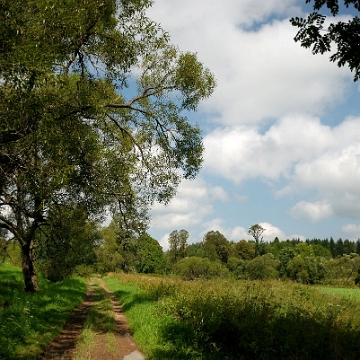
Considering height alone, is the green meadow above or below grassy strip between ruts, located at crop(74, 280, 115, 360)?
above

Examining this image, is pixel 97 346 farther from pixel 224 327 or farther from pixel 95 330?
pixel 224 327

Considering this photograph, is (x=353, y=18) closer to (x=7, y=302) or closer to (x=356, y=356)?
(x=356, y=356)

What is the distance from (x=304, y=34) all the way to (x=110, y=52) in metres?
7.65

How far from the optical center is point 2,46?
7.08 m

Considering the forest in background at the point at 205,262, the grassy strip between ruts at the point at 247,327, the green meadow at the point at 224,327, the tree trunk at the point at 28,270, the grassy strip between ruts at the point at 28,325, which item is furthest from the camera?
the forest in background at the point at 205,262

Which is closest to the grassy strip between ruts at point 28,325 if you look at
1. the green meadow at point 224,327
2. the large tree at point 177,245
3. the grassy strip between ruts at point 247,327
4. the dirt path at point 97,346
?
the green meadow at point 224,327

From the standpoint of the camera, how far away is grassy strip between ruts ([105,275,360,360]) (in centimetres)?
835

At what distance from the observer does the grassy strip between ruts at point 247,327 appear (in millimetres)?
8352

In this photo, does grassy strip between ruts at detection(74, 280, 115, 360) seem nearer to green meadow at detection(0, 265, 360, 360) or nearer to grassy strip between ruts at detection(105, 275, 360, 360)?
green meadow at detection(0, 265, 360, 360)

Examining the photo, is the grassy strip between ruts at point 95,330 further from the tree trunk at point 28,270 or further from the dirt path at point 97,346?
the tree trunk at point 28,270

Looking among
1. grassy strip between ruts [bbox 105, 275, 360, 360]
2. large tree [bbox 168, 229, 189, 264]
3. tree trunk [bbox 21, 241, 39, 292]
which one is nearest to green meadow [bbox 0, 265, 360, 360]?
grassy strip between ruts [bbox 105, 275, 360, 360]

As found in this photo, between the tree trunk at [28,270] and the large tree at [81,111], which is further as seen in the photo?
the tree trunk at [28,270]

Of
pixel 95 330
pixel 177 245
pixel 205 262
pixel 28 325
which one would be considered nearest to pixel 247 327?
pixel 95 330

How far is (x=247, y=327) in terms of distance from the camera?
9.77 meters
